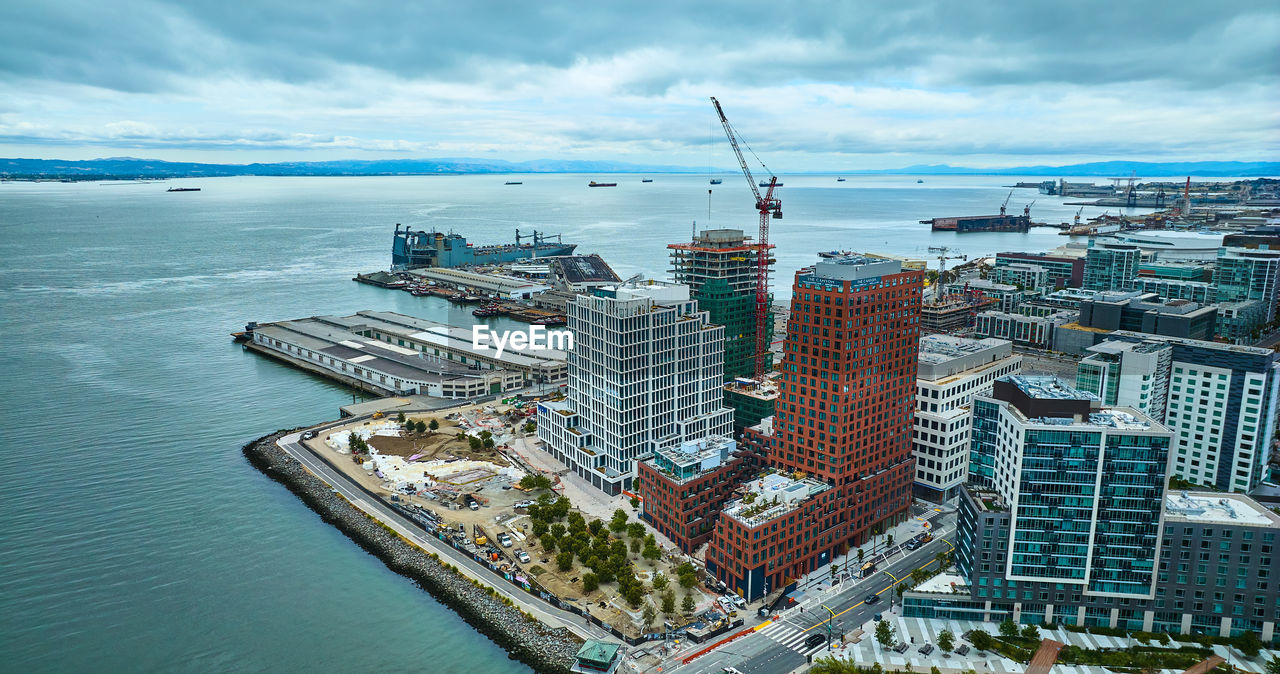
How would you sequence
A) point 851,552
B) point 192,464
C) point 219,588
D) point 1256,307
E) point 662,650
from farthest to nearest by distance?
point 1256,307 < point 192,464 < point 851,552 < point 219,588 < point 662,650

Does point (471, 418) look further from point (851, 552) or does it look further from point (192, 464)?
point (851, 552)

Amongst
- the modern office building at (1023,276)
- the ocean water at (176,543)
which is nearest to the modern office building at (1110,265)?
the modern office building at (1023,276)

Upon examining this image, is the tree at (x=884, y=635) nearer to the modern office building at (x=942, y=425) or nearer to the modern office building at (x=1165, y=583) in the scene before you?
the modern office building at (x=1165, y=583)

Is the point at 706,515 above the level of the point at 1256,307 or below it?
below

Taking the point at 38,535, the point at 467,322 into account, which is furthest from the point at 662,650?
the point at 467,322

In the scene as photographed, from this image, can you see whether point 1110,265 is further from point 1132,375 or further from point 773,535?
point 773,535

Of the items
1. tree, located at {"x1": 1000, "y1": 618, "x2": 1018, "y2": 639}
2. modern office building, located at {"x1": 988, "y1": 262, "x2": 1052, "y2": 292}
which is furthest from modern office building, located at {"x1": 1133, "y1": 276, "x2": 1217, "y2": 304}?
tree, located at {"x1": 1000, "y1": 618, "x2": 1018, "y2": 639}
